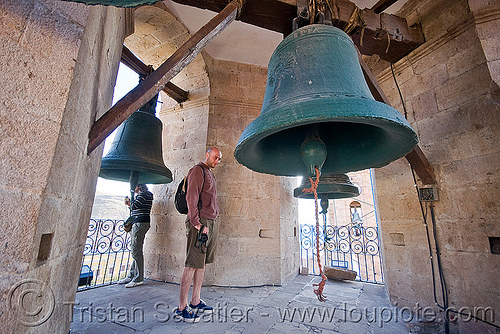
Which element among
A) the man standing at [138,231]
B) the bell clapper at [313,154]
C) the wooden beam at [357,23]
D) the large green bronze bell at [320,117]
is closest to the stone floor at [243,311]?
the man standing at [138,231]

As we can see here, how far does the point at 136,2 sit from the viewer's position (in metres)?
0.60

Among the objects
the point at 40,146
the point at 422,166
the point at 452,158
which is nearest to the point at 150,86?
the point at 40,146

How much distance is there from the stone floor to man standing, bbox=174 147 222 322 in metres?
0.14

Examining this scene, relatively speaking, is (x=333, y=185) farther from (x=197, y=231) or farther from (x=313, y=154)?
(x=197, y=231)

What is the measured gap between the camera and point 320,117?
84cm

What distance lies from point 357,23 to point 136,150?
8.05ft

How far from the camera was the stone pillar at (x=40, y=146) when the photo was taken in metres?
0.63

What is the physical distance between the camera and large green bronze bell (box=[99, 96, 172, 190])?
2168 millimetres

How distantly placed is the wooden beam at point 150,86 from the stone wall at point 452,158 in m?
2.00

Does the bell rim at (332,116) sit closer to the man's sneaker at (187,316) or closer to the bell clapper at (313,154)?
the bell clapper at (313,154)

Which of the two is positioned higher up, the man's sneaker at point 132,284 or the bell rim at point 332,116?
the bell rim at point 332,116

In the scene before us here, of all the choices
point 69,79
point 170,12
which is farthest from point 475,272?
point 170,12

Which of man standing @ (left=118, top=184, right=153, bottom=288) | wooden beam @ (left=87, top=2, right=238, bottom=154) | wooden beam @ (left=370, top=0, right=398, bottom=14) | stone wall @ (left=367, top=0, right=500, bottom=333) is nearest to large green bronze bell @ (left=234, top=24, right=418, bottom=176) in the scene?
wooden beam @ (left=87, top=2, right=238, bottom=154)

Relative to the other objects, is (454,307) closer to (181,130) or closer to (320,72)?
(320,72)
